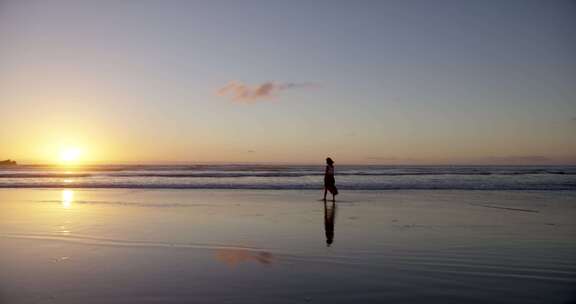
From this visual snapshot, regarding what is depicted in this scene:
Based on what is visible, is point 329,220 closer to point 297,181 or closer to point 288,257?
point 288,257

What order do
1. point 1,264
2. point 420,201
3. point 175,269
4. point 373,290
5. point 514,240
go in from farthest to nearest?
point 420,201, point 514,240, point 1,264, point 175,269, point 373,290

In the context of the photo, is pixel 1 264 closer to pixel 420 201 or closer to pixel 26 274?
pixel 26 274

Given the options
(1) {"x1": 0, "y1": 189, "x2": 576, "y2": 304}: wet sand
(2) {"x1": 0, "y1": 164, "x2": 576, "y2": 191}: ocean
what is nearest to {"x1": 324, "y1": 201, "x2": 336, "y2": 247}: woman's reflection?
(1) {"x1": 0, "y1": 189, "x2": 576, "y2": 304}: wet sand

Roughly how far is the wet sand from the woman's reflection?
1.2 inches

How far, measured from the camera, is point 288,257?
7.24m

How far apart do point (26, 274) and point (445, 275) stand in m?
6.21

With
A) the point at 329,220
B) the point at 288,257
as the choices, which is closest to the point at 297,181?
the point at 329,220

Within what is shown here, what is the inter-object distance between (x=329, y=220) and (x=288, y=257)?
14.5 feet

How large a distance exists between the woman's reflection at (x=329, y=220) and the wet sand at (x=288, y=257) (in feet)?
0.10

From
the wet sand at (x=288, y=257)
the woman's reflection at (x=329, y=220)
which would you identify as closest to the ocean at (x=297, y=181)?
the woman's reflection at (x=329, y=220)

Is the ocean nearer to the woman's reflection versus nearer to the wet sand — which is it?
Answer: the woman's reflection

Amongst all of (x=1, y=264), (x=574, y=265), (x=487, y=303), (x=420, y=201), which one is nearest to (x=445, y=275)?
(x=487, y=303)

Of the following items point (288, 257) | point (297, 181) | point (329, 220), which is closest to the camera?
point (288, 257)

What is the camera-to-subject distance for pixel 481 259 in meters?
7.05
